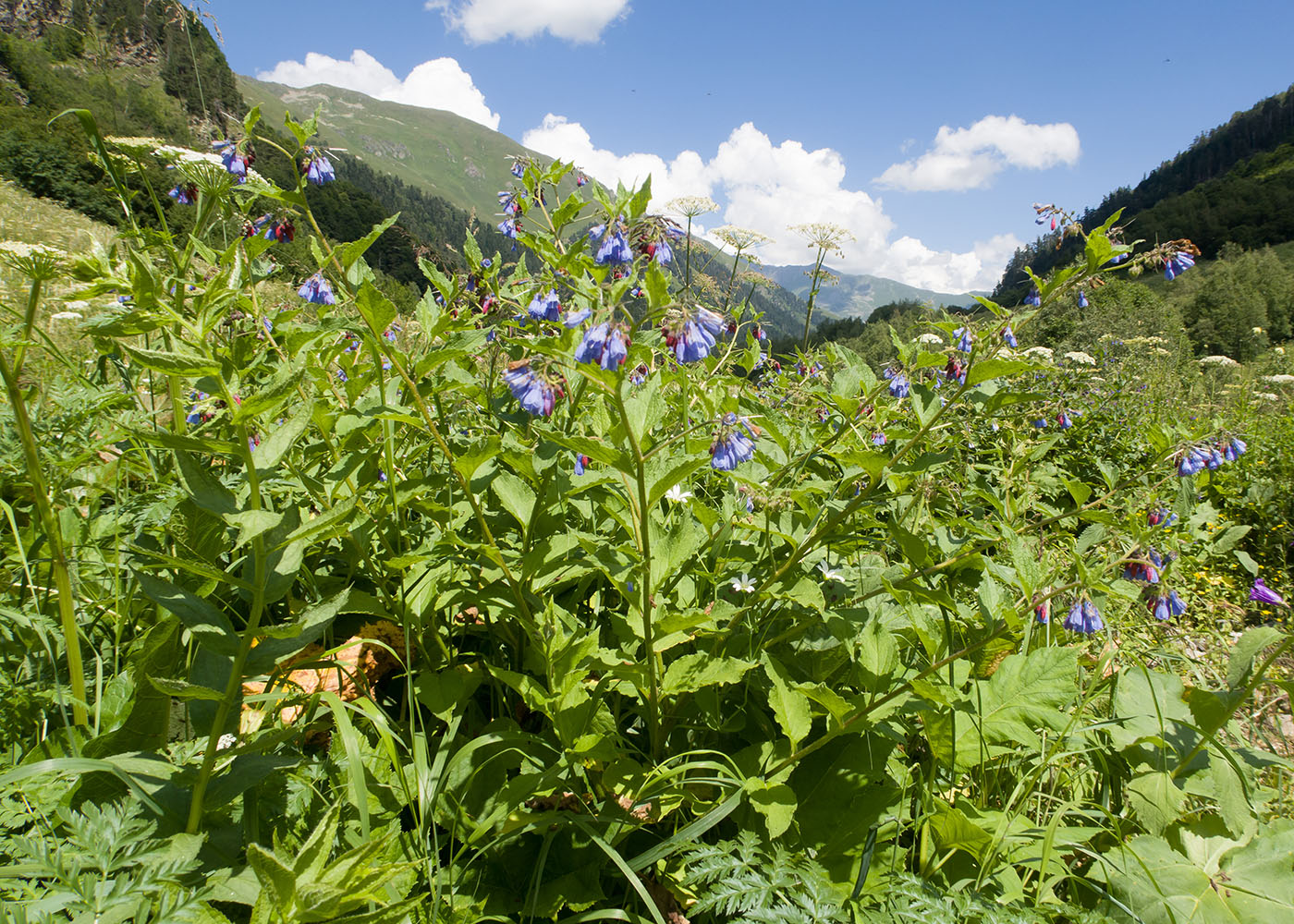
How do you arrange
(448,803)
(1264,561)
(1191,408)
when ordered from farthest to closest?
(1191,408)
(1264,561)
(448,803)

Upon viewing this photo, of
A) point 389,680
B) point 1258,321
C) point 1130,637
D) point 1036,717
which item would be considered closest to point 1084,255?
point 1036,717

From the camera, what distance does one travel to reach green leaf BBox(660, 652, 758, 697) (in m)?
1.58

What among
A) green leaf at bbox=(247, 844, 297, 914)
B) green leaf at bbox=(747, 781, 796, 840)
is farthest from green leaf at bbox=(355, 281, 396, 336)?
green leaf at bbox=(747, 781, 796, 840)

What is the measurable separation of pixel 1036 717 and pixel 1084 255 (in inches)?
56.1

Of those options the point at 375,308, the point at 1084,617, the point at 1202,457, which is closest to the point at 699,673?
the point at 375,308

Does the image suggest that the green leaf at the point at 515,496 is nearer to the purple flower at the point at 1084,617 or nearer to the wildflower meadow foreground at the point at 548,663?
the wildflower meadow foreground at the point at 548,663

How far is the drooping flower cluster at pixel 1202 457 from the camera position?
108 inches

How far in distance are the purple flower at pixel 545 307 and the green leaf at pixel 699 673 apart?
135 cm

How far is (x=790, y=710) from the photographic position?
1.61 metres

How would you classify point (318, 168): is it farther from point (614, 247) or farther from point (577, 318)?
point (577, 318)

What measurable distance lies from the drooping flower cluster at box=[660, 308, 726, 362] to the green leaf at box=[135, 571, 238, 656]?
4.04 feet

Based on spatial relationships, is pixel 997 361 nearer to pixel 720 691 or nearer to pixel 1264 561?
pixel 720 691

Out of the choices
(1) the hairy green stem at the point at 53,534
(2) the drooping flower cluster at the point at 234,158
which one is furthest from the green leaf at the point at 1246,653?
(2) the drooping flower cluster at the point at 234,158

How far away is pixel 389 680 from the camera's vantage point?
224 cm
